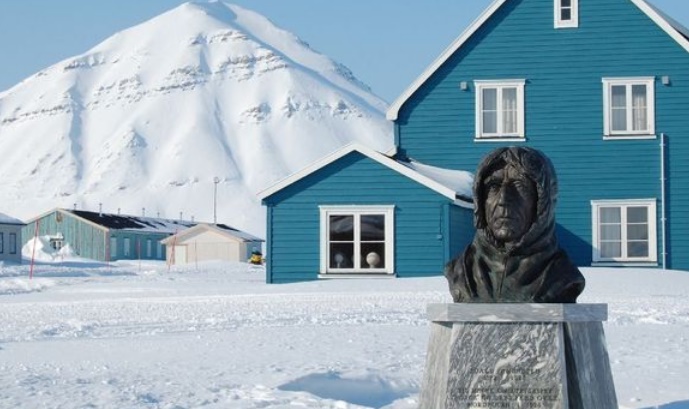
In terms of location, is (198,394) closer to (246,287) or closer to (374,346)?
(374,346)

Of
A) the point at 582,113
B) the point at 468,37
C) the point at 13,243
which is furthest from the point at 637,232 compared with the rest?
the point at 13,243

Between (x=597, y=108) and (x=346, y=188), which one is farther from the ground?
(x=597, y=108)

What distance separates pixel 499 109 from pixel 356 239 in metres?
5.10

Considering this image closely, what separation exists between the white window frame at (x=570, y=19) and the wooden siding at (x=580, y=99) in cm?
13

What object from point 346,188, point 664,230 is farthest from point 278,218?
point 664,230

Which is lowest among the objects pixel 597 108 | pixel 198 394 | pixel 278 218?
pixel 198 394

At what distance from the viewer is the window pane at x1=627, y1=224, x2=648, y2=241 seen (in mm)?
29516

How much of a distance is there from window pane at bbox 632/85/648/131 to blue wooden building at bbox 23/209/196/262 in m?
54.5

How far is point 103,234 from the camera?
273 ft

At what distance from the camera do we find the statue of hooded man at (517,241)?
7914 millimetres

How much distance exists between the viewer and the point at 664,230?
96.1ft

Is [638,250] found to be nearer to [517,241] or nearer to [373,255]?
[373,255]

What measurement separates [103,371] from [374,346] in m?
3.26

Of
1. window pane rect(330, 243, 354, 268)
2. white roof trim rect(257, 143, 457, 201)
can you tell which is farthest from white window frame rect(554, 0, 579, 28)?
window pane rect(330, 243, 354, 268)
